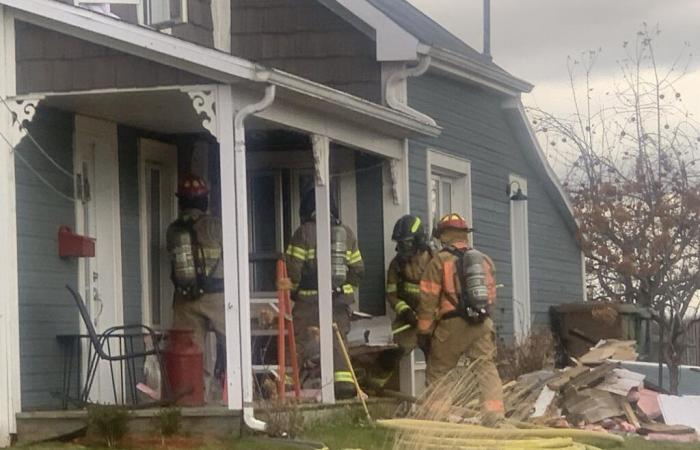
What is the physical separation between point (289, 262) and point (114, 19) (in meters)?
3.31

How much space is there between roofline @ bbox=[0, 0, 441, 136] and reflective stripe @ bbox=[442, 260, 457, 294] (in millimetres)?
2336

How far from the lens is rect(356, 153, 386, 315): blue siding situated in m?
15.5

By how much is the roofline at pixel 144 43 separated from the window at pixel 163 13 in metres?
2.04

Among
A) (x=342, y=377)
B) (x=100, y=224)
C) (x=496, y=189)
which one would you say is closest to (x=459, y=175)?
(x=496, y=189)

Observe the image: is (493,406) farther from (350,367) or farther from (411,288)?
(411,288)

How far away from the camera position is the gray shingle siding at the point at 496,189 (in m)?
16.6

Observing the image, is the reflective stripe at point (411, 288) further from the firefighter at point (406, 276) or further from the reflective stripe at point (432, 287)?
the reflective stripe at point (432, 287)

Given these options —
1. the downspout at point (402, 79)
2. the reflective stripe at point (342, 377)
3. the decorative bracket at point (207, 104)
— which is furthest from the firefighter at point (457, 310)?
the decorative bracket at point (207, 104)

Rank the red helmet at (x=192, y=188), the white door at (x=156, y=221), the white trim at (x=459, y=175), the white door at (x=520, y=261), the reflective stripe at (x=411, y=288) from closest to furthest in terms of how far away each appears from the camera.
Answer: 1. the red helmet at (x=192, y=188)
2. the white door at (x=156, y=221)
3. the reflective stripe at (x=411, y=288)
4. the white trim at (x=459, y=175)
5. the white door at (x=520, y=261)

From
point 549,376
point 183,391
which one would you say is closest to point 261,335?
point 183,391

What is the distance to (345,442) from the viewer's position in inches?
472

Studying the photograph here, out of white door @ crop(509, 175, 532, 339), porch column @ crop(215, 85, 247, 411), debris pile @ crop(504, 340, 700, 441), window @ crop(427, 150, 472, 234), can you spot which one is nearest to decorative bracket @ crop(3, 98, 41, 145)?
porch column @ crop(215, 85, 247, 411)

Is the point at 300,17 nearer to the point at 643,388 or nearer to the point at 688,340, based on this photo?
the point at 643,388

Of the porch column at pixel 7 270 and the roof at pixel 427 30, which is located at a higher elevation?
the roof at pixel 427 30
